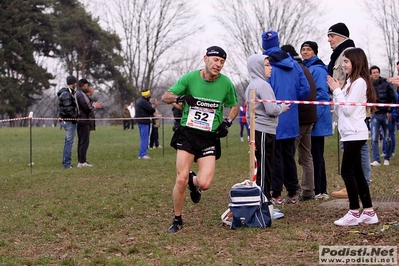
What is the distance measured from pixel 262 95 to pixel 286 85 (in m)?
0.84

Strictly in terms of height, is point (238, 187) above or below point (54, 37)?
below

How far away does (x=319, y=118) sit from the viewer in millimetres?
9234

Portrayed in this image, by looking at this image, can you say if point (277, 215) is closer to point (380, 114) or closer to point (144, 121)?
point (380, 114)

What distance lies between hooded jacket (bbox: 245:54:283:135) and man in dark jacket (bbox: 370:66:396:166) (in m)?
5.92

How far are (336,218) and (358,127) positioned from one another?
4.04 ft

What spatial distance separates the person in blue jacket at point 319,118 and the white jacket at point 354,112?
2506 millimetres

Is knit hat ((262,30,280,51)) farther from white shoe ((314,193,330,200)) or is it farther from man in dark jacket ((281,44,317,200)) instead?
white shoe ((314,193,330,200))

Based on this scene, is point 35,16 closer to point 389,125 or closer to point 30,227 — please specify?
point 389,125

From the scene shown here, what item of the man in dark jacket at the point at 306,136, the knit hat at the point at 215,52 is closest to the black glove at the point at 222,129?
the knit hat at the point at 215,52

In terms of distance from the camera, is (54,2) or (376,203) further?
(54,2)

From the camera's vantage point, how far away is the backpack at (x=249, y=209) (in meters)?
6.83

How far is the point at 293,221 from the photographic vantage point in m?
7.24

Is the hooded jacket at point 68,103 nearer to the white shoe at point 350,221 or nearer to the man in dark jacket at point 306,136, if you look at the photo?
the man in dark jacket at point 306,136

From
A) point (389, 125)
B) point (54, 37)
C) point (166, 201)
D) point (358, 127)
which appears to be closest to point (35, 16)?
point (54, 37)
